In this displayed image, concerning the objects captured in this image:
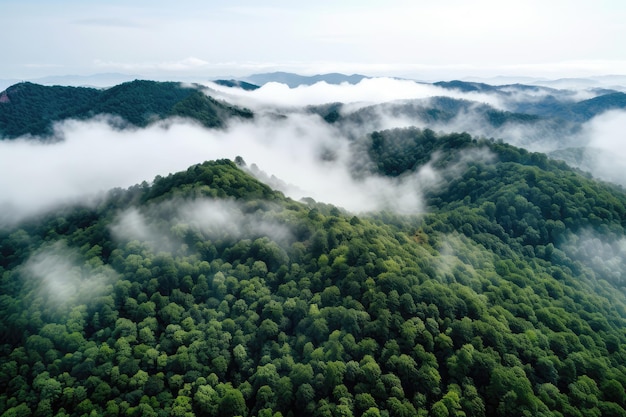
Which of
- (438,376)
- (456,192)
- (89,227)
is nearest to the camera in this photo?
(438,376)

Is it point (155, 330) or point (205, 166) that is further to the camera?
point (205, 166)

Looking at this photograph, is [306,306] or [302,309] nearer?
[302,309]

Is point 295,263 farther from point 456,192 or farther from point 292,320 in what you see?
point 456,192

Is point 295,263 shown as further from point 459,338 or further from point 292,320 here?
point 459,338

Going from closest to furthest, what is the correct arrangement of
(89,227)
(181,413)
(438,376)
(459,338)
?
1. (181,413)
2. (438,376)
3. (459,338)
4. (89,227)

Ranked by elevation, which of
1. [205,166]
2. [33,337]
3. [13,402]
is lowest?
[13,402]

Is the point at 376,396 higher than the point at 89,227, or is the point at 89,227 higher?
the point at 89,227

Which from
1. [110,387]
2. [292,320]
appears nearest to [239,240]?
[292,320]
